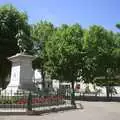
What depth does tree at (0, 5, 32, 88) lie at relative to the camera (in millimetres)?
38438

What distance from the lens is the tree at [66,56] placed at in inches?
1455

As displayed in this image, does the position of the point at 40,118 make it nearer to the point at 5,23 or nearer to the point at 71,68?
the point at 71,68

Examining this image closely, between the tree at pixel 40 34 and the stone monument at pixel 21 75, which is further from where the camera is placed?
the tree at pixel 40 34

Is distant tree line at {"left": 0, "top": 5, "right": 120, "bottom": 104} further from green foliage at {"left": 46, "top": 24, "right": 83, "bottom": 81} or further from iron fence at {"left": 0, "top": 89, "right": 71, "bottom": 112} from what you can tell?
iron fence at {"left": 0, "top": 89, "right": 71, "bottom": 112}

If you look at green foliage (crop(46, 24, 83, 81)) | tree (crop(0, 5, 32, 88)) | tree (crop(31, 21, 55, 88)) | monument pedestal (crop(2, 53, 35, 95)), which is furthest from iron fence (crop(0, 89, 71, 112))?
tree (crop(31, 21, 55, 88))

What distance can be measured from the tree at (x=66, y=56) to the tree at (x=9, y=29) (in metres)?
3.56

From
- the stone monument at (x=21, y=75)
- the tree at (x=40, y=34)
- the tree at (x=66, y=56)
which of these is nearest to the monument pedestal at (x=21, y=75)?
the stone monument at (x=21, y=75)

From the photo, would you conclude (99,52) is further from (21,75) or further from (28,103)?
(28,103)

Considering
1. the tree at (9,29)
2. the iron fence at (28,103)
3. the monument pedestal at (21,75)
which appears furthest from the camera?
the tree at (9,29)

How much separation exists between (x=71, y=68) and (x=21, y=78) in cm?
1318

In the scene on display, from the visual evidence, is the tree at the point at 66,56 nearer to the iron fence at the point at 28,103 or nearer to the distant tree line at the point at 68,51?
the distant tree line at the point at 68,51

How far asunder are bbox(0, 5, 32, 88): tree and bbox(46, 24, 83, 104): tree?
3556 mm

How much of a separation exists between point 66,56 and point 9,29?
8.47 metres

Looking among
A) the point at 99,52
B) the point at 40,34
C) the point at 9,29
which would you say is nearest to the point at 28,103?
the point at 9,29
